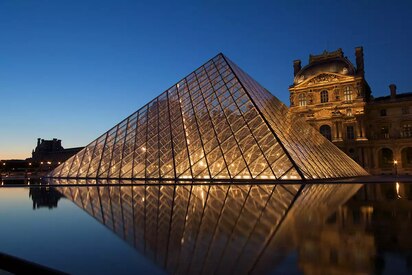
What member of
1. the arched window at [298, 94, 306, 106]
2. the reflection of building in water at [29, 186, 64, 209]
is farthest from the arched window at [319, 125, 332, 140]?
the reflection of building in water at [29, 186, 64, 209]

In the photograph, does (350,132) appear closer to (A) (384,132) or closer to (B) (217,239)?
(A) (384,132)

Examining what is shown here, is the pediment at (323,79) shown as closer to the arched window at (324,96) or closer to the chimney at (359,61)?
the arched window at (324,96)

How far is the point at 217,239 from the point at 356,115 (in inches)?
1814

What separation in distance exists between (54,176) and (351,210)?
25.4 m

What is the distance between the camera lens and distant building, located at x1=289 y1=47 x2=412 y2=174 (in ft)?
149

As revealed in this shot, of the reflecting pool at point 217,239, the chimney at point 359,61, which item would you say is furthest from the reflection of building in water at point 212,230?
the chimney at point 359,61

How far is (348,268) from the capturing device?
342 cm

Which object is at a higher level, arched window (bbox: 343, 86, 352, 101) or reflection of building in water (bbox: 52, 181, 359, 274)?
arched window (bbox: 343, 86, 352, 101)

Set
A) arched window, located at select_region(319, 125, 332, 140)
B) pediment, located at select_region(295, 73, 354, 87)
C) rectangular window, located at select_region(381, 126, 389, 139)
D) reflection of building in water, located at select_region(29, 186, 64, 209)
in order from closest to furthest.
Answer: reflection of building in water, located at select_region(29, 186, 64, 209), rectangular window, located at select_region(381, 126, 389, 139), pediment, located at select_region(295, 73, 354, 87), arched window, located at select_region(319, 125, 332, 140)

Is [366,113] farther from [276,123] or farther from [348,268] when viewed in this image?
[348,268]

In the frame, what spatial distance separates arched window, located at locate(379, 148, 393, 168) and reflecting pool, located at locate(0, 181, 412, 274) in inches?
1727

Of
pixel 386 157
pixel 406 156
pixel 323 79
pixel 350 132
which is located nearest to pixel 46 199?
pixel 350 132

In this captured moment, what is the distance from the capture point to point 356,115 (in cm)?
4625

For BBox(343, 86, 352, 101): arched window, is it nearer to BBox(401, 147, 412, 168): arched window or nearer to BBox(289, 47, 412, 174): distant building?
BBox(289, 47, 412, 174): distant building
